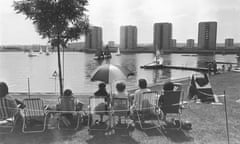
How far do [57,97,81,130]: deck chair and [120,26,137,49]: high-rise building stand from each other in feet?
483

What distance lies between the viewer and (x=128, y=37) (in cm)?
15088

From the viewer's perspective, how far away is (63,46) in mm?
6379

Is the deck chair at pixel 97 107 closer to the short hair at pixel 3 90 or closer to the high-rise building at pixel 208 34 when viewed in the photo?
the short hair at pixel 3 90

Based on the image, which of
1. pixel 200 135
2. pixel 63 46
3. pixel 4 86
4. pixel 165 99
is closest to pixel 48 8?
pixel 63 46

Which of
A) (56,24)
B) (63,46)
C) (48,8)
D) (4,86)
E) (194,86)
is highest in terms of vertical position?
(48,8)

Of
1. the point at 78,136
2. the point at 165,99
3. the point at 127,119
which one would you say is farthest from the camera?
the point at 127,119

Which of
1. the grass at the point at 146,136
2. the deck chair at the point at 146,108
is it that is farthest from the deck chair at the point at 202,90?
the deck chair at the point at 146,108

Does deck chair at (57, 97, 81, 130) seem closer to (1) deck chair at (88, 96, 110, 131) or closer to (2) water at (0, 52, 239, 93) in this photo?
(1) deck chair at (88, 96, 110, 131)

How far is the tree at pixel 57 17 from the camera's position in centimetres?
565

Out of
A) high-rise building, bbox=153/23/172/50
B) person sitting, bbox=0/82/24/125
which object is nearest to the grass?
person sitting, bbox=0/82/24/125

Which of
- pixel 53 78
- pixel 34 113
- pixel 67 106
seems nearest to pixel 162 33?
pixel 53 78

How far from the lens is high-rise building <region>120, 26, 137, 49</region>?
149750 millimetres

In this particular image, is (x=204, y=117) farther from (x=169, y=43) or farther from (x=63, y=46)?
(x=169, y=43)

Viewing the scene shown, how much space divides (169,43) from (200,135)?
146 metres
